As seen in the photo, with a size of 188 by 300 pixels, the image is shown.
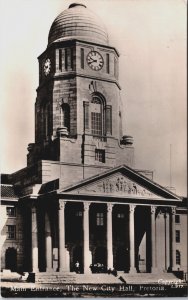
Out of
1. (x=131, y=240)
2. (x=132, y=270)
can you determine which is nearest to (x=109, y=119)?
(x=131, y=240)

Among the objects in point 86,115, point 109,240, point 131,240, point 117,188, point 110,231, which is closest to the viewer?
point 109,240

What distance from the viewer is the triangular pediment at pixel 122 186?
5403cm

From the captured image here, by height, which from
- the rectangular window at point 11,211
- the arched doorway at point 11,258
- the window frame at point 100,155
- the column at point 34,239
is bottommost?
the arched doorway at point 11,258

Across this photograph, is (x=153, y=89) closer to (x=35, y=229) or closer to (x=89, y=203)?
(x=89, y=203)

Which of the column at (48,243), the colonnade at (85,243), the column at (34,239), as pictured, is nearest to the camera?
the colonnade at (85,243)

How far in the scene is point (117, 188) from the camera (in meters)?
55.2

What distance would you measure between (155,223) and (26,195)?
11.5 metres

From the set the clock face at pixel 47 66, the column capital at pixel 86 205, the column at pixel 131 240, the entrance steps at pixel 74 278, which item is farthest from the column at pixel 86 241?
the clock face at pixel 47 66

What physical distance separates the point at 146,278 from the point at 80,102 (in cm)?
1728

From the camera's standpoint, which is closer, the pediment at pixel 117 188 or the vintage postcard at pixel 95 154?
the vintage postcard at pixel 95 154

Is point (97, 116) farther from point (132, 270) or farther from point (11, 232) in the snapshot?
point (132, 270)

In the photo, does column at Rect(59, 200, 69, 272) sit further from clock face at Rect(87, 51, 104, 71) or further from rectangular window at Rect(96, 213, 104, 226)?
clock face at Rect(87, 51, 104, 71)

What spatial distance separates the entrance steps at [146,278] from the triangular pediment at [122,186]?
6.66 meters

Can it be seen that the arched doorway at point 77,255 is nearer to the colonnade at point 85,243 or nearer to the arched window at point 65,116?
the colonnade at point 85,243
